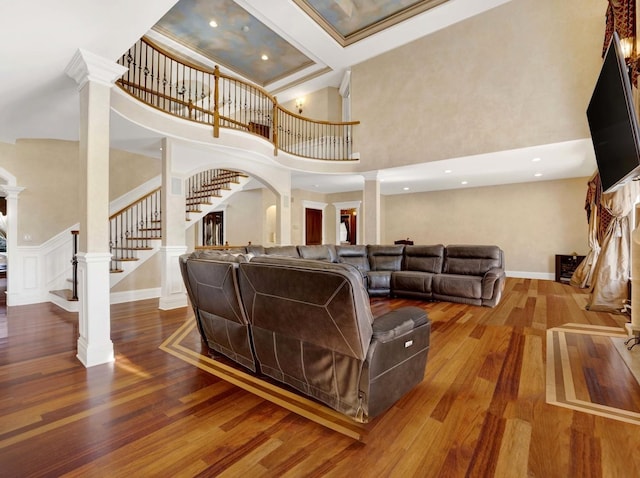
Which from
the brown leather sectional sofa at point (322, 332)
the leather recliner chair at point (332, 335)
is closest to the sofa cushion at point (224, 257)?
the brown leather sectional sofa at point (322, 332)

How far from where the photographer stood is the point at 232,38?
6980 millimetres

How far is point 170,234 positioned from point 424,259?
440 cm

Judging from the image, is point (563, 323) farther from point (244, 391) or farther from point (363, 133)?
point (363, 133)

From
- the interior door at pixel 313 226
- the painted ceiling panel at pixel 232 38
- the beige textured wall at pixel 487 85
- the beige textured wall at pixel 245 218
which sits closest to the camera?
the beige textured wall at pixel 487 85

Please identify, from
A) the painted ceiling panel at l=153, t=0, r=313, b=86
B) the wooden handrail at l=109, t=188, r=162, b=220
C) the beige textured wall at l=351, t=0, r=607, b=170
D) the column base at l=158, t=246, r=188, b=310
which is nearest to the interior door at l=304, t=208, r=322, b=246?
the beige textured wall at l=351, t=0, r=607, b=170

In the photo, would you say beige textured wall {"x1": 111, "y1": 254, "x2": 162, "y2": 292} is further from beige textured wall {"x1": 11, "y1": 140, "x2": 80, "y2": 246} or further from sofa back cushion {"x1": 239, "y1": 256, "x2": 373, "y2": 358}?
sofa back cushion {"x1": 239, "y1": 256, "x2": 373, "y2": 358}

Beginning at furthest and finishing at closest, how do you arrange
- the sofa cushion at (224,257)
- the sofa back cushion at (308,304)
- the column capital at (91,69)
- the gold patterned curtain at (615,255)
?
the gold patterned curtain at (615,255)
the column capital at (91,69)
the sofa cushion at (224,257)
the sofa back cushion at (308,304)

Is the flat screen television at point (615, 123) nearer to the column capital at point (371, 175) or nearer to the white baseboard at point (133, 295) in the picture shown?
the column capital at point (371, 175)

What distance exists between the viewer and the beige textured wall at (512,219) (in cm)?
756

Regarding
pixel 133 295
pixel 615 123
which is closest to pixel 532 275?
pixel 615 123

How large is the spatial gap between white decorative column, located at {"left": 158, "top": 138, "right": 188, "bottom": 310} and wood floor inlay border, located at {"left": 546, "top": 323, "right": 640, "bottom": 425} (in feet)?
15.3

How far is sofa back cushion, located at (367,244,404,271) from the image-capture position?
6004 millimetres

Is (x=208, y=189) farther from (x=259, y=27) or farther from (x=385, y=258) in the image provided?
(x=385, y=258)

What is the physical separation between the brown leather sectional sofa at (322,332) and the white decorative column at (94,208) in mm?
1173
